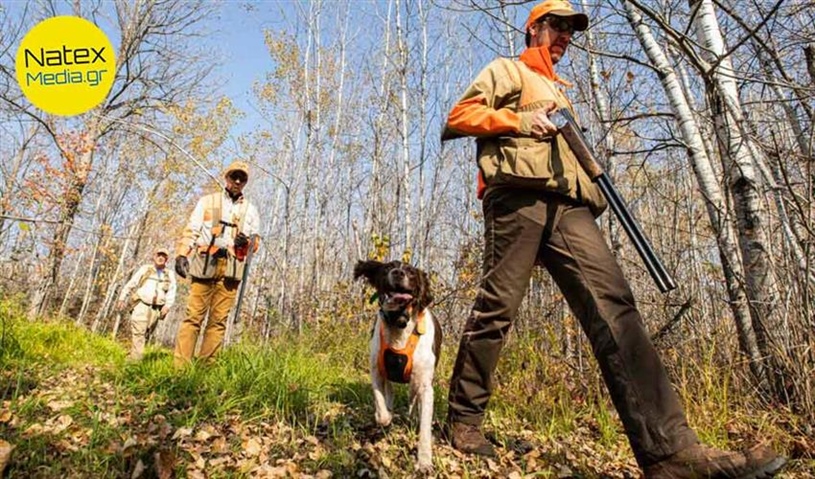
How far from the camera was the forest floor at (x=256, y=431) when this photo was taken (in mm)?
2090

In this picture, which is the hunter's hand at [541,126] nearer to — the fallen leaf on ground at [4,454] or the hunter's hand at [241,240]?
the fallen leaf on ground at [4,454]

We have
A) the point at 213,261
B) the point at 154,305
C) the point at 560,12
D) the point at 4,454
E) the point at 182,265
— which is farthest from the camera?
the point at 154,305

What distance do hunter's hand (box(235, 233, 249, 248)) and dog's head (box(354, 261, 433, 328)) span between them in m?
1.83

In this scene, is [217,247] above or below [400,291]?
above

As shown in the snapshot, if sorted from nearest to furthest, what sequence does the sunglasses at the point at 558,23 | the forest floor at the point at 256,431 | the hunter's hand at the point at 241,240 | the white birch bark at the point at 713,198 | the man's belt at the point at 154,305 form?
the forest floor at the point at 256,431 < the sunglasses at the point at 558,23 < the white birch bark at the point at 713,198 < the hunter's hand at the point at 241,240 < the man's belt at the point at 154,305

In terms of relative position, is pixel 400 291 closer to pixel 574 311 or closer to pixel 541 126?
pixel 574 311

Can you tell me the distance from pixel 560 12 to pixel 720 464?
218 cm

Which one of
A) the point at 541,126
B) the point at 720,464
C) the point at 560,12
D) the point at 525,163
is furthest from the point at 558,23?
the point at 720,464

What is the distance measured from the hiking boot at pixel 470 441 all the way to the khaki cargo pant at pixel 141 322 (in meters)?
5.90

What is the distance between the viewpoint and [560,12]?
2.42m

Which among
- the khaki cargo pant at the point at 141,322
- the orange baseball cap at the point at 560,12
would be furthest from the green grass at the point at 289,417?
the khaki cargo pant at the point at 141,322

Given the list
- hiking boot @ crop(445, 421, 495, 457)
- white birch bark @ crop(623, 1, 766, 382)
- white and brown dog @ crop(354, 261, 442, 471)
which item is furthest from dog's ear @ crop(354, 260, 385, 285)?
white birch bark @ crop(623, 1, 766, 382)

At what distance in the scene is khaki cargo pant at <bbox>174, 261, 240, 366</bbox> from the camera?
4.18m

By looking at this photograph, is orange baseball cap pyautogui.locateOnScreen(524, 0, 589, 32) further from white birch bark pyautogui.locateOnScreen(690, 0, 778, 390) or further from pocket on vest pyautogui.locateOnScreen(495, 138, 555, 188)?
white birch bark pyautogui.locateOnScreen(690, 0, 778, 390)
